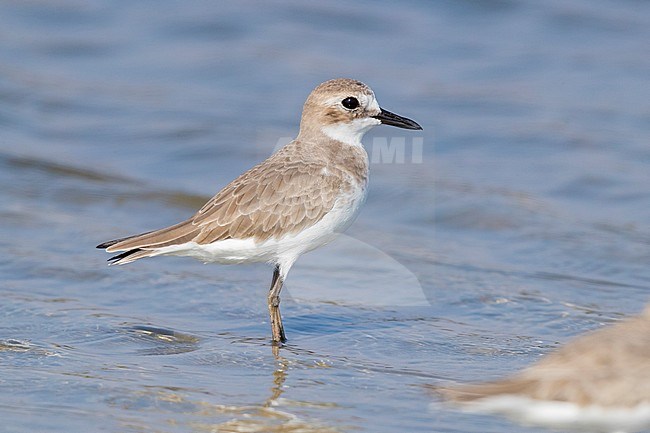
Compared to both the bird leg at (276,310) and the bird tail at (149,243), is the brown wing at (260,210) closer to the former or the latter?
the bird tail at (149,243)

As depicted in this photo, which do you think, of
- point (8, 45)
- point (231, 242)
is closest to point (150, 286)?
point (231, 242)

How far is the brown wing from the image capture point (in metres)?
6.40

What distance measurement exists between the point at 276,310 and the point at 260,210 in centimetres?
55

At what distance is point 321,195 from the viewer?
21.4 feet

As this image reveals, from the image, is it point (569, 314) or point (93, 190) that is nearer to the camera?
point (569, 314)

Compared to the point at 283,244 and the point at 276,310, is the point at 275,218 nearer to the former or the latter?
the point at 283,244

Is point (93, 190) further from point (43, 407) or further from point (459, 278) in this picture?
point (43, 407)

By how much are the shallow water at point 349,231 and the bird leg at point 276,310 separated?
4.7 inches

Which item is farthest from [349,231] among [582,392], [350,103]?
[582,392]

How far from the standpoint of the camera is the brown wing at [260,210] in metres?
6.40

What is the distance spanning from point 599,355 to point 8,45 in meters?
9.73

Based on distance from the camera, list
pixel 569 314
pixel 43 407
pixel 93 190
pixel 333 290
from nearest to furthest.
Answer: pixel 43 407, pixel 569 314, pixel 333 290, pixel 93 190

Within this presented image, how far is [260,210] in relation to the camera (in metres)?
6.48

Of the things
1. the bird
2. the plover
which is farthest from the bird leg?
the plover
